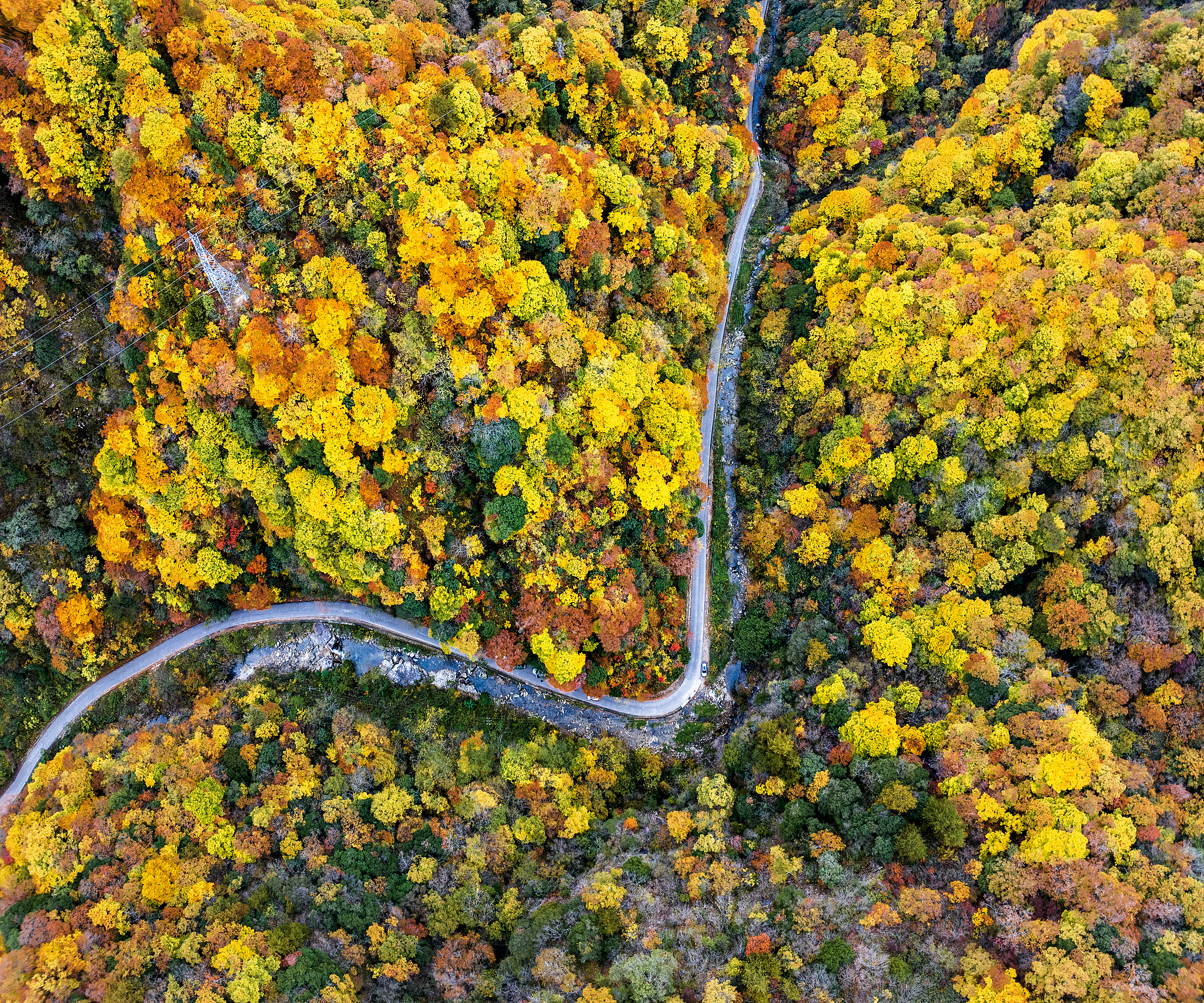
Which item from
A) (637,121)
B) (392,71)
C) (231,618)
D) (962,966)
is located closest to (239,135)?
(392,71)

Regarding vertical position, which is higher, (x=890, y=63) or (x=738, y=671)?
(x=890, y=63)

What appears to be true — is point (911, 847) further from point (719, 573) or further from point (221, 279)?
point (221, 279)

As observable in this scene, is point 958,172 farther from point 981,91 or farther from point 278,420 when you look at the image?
point 278,420

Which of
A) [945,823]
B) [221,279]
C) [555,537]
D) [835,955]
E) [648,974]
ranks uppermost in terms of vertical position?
[221,279]

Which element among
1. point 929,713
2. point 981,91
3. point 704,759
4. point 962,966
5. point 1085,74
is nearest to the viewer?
point 962,966

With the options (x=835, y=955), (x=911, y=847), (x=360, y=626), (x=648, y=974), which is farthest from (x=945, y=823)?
(x=360, y=626)

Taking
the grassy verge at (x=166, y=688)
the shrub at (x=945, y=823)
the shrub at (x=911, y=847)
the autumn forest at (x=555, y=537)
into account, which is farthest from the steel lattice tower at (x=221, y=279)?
the shrub at (x=945, y=823)

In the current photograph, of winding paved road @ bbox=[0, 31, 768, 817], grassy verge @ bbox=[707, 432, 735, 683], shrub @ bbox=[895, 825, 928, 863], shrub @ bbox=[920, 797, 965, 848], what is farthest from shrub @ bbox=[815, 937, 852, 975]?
grassy verge @ bbox=[707, 432, 735, 683]

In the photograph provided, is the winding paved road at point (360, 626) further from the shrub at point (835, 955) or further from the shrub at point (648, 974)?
the shrub at point (835, 955)
